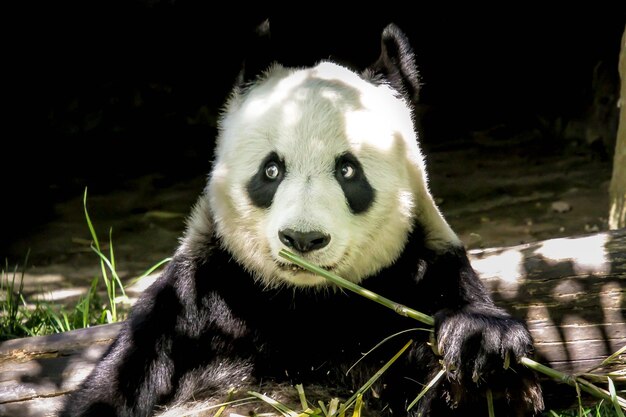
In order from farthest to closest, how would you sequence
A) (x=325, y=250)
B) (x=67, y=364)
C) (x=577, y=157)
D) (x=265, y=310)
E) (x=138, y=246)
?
1. (x=577, y=157)
2. (x=138, y=246)
3. (x=67, y=364)
4. (x=265, y=310)
5. (x=325, y=250)

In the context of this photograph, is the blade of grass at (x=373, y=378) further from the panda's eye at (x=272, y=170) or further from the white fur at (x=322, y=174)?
the panda's eye at (x=272, y=170)

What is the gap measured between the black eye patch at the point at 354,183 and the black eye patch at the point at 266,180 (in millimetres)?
236

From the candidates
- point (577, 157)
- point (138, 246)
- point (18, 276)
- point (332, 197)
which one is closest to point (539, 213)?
point (577, 157)

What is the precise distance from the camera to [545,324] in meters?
3.99

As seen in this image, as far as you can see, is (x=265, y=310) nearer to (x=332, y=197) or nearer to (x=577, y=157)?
(x=332, y=197)

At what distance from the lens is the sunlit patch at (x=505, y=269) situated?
4145 millimetres

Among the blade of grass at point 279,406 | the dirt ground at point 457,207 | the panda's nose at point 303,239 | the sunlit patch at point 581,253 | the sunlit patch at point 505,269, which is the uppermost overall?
the panda's nose at point 303,239

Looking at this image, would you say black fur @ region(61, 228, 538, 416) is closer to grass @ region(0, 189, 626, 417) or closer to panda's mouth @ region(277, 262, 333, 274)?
grass @ region(0, 189, 626, 417)

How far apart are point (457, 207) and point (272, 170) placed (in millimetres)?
5406

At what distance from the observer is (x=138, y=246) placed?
816 cm

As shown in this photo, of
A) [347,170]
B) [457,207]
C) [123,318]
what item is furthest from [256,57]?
[457,207]

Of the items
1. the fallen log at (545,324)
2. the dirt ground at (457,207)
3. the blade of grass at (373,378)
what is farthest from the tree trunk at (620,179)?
the blade of grass at (373,378)

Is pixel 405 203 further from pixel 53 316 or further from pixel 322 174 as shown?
pixel 53 316

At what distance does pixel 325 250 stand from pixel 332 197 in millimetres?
226
